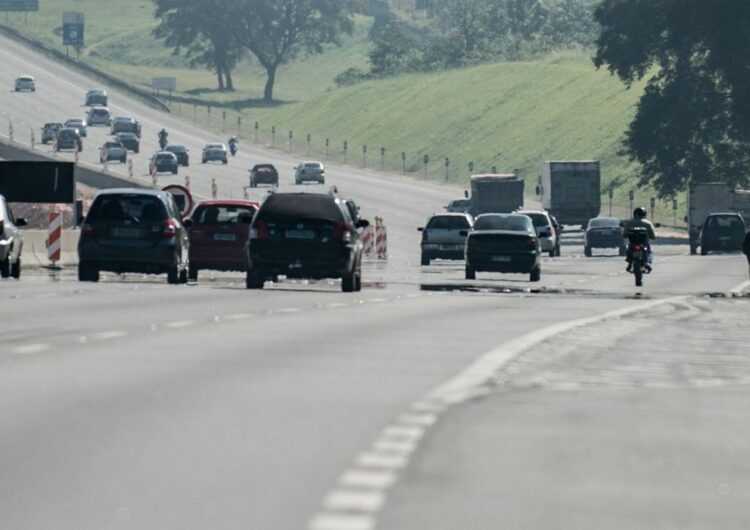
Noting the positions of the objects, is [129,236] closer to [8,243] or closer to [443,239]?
[8,243]

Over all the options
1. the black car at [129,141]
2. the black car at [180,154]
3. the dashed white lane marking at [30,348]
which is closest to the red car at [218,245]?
the dashed white lane marking at [30,348]

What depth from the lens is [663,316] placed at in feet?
97.5

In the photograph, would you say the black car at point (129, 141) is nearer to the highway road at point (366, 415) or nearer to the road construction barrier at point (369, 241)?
the road construction barrier at point (369, 241)

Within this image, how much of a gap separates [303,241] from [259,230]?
33.5 inches

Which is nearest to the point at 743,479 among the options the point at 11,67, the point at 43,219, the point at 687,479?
the point at 687,479

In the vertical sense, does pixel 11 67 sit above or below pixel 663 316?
above

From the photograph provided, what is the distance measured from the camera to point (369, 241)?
7244cm

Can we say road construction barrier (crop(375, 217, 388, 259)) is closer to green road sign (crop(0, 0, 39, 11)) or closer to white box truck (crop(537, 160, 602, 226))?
white box truck (crop(537, 160, 602, 226))

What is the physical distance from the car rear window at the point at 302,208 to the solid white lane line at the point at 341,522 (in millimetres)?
27776

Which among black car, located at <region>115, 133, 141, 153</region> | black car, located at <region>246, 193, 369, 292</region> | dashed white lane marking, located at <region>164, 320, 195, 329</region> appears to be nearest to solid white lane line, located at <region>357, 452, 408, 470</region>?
dashed white lane marking, located at <region>164, 320, 195, 329</region>

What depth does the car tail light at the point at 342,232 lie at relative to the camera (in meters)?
36.3

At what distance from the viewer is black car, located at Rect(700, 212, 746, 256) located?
256ft

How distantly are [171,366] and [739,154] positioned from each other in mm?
91070

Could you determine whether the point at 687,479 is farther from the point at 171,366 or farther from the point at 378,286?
the point at 378,286
